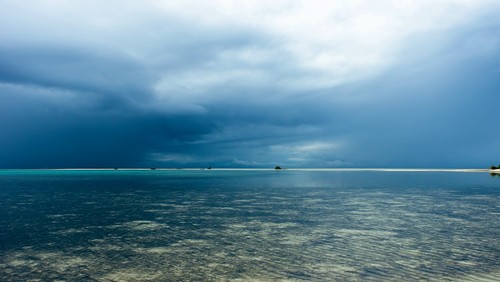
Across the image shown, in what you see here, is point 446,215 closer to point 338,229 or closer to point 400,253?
point 338,229

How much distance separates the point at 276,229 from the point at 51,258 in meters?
11.3

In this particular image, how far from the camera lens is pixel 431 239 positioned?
16.7 m

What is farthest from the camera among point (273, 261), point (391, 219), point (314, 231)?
point (391, 219)

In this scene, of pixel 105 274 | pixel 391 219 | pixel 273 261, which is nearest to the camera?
pixel 105 274

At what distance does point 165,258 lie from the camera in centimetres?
1363

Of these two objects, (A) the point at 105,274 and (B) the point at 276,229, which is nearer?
(A) the point at 105,274

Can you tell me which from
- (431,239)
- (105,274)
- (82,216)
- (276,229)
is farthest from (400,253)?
(82,216)

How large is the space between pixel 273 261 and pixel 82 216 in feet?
57.4

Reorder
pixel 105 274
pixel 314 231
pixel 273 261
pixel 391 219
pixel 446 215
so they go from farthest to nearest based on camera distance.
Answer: pixel 446 215
pixel 391 219
pixel 314 231
pixel 273 261
pixel 105 274

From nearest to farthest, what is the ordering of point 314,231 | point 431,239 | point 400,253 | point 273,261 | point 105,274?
point 105,274
point 273,261
point 400,253
point 431,239
point 314,231

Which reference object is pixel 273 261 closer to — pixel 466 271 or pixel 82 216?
pixel 466 271

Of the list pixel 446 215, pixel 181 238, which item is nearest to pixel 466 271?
pixel 181 238

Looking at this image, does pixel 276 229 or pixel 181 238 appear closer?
pixel 181 238

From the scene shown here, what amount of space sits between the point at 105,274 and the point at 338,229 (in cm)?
1264
